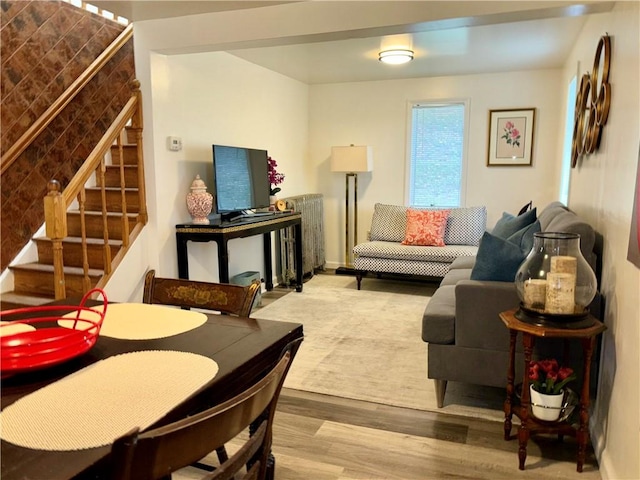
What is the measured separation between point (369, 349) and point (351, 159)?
289cm

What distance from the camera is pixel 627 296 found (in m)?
1.92

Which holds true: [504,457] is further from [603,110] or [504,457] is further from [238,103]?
[238,103]

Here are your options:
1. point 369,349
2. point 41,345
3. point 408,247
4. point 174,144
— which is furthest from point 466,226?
point 41,345

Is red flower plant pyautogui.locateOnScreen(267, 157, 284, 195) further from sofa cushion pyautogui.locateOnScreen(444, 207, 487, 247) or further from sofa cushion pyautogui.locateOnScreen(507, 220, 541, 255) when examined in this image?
sofa cushion pyautogui.locateOnScreen(507, 220, 541, 255)

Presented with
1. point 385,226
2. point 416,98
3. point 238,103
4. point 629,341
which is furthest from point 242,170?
point 629,341

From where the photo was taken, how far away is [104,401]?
1.02 metres

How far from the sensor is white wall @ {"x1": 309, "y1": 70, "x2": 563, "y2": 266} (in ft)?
17.8

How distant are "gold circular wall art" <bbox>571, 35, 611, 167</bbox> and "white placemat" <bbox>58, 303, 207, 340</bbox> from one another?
7.38ft

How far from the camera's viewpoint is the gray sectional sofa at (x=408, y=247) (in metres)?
5.05

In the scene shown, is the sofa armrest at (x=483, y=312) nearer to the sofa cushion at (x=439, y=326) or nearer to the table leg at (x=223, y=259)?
the sofa cushion at (x=439, y=326)

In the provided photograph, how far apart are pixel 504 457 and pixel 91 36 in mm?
4392

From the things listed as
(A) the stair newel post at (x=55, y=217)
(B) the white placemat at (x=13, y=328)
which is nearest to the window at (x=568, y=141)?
(A) the stair newel post at (x=55, y=217)

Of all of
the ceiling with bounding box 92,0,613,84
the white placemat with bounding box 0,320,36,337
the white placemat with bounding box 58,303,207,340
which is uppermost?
the ceiling with bounding box 92,0,613,84

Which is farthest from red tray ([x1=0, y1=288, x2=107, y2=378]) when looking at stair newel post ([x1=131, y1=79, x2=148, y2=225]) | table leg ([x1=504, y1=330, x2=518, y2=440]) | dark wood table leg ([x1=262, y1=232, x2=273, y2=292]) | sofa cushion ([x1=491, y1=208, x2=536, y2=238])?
dark wood table leg ([x1=262, y1=232, x2=273, y2=292])
